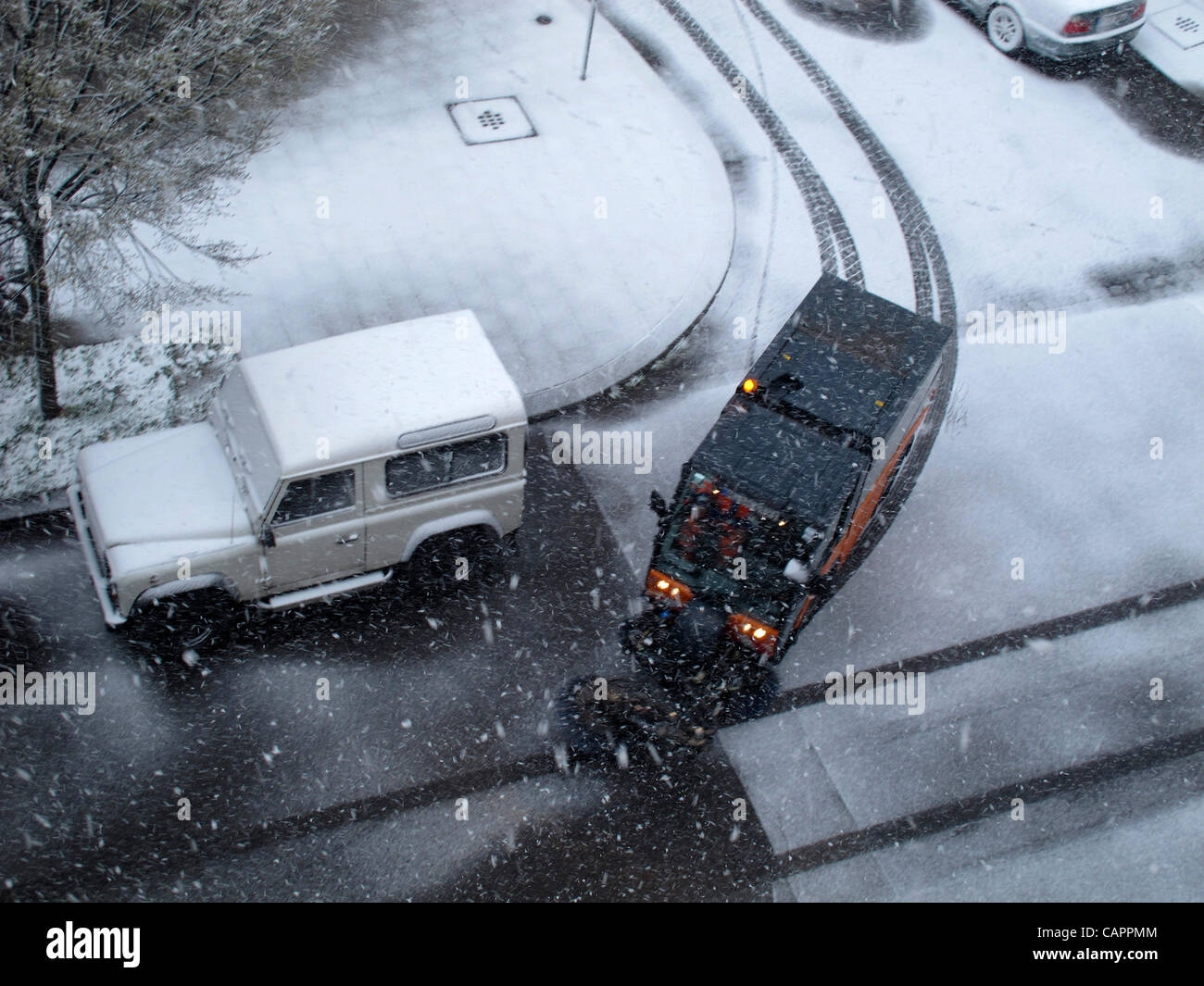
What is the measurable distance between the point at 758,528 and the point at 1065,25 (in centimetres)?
1095

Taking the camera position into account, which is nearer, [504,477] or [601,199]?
[504,477]

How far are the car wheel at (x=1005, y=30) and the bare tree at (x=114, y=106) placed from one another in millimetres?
10854

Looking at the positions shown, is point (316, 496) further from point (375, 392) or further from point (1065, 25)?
point (1065, 25)

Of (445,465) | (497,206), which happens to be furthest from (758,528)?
(497,206)

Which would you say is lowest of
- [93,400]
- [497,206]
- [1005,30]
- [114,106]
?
[93,400]

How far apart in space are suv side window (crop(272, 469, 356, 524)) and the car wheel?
12.8m

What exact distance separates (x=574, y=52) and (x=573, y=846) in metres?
11.4

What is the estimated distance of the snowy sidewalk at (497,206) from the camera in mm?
11820

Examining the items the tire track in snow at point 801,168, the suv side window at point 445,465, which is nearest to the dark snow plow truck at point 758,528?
the suv side window at point 445,465

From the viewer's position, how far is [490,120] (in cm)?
1424

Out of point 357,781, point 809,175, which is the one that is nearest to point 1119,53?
point 809,175

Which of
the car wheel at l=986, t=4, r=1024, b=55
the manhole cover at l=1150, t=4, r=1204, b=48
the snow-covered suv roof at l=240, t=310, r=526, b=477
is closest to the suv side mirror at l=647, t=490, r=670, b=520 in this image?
the snow-covered suv roof at l=240, t=310, r=526, b=477

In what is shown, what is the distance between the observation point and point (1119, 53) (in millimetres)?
16344
